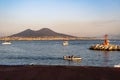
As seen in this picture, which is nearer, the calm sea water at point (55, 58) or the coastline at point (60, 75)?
the coastline at point (60, 75)

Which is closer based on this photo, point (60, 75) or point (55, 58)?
point (60, 75)

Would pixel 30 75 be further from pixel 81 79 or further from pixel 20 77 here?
pixel 81 79

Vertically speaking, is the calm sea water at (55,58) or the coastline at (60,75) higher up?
the coastline at (60,75)

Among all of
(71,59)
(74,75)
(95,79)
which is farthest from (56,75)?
(71,59)

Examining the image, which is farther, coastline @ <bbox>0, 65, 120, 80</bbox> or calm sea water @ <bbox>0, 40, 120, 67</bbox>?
calm sea water @ <bbox>0, 40, 120, 67</bbox>

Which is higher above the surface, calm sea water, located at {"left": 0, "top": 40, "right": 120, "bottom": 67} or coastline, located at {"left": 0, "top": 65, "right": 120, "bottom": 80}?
coastline, located at {"left": 0, "top": 65, "right": 120, "bottom": 80}

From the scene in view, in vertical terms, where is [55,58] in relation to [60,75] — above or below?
below

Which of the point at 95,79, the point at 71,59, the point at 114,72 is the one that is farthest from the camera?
the point at 71,59

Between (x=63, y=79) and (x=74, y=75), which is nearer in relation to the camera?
(x=63, y=79)

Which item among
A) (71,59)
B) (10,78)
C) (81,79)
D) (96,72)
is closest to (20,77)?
(10,78)

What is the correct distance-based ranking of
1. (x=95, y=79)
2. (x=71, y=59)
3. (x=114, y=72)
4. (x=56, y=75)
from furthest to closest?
(x=71, y=59) < (x=114, y=72) < (x=56, y=75) < (x=95, y=79)

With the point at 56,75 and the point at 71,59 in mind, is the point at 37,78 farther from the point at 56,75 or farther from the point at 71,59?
the point at 71,59

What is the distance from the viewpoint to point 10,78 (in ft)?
22.2

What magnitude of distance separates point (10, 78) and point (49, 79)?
0.76 m
